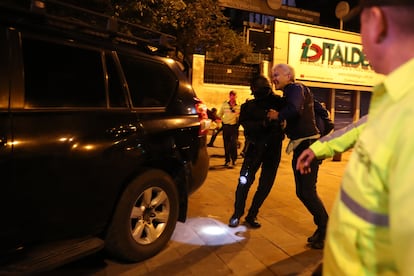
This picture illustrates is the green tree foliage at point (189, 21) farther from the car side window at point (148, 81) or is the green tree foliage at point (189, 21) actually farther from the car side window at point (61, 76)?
the car side window at point (61, 76)

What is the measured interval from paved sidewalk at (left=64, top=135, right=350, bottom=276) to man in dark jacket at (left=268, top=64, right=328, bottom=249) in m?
0.33

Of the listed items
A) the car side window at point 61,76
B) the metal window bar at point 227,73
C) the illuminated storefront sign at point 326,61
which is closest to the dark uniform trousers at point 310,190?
the car side window at point 61,76

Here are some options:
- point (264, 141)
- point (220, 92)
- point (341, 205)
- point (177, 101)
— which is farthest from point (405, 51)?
point (220, 92)

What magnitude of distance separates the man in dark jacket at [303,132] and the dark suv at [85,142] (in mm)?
979

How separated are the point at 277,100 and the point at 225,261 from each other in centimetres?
181

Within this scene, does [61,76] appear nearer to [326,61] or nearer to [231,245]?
[231,245]

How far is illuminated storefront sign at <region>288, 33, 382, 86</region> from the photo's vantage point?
641 inches

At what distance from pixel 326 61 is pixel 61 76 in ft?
50.2

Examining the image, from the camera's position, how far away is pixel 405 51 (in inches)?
41.3

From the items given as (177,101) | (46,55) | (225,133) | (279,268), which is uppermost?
(46,55)

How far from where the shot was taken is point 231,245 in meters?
4.15

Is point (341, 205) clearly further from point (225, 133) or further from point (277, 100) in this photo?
point (225, 133)

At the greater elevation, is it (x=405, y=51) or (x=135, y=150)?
(x=405, y=51)

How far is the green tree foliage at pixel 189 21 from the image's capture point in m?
9.09
